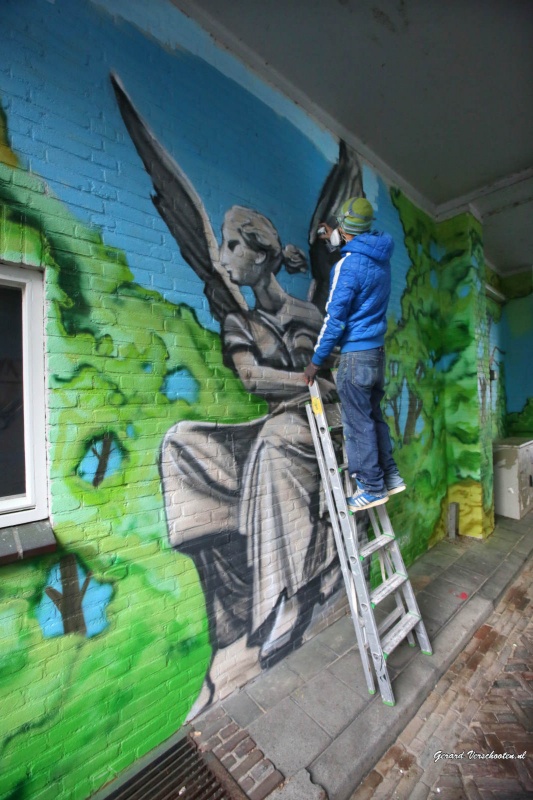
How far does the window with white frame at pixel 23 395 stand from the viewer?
1.52 m

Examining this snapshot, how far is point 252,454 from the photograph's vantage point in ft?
7.69

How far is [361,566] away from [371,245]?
2.03 m

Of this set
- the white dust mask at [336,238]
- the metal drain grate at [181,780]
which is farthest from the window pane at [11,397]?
the white dust mask at [336,238]

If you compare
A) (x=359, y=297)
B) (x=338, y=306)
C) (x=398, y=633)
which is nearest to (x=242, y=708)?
(x=398, y=633)

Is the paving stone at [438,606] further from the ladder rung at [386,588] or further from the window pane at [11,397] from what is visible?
the window pane at [11,397]

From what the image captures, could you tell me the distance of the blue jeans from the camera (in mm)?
2182

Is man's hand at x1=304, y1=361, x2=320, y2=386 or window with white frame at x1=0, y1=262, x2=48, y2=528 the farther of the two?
man's hand at x1=304, y1=361, x2=320, y2=386

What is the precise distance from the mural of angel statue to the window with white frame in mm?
606

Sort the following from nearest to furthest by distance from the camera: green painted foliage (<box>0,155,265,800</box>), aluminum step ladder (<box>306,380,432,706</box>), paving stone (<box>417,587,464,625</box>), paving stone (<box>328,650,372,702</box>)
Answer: green painted foliage (<box>0,155,265,800</box>)
aluminum step ladder (<box>306,380,432,706</box>)
paving stone (<box>328,650,372,702</box>)
paving stone (<box>417,587,464,625</box>)

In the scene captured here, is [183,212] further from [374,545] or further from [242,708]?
[242,708]

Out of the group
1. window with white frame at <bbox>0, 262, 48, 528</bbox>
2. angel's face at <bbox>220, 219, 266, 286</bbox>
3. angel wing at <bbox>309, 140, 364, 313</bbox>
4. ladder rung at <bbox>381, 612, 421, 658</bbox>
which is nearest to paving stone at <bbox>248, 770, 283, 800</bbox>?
ladder rung at <bbox>381, 612, 421, 658</bbox>

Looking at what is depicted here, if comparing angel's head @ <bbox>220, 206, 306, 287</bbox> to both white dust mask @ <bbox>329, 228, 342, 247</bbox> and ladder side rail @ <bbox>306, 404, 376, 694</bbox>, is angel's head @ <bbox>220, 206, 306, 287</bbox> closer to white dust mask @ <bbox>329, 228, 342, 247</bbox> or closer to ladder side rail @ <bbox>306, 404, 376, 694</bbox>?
white dust mask @ <bbox>329, 228, 342, 247</bbox>

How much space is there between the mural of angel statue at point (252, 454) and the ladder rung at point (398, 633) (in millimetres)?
627

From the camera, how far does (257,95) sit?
8.07 ft
